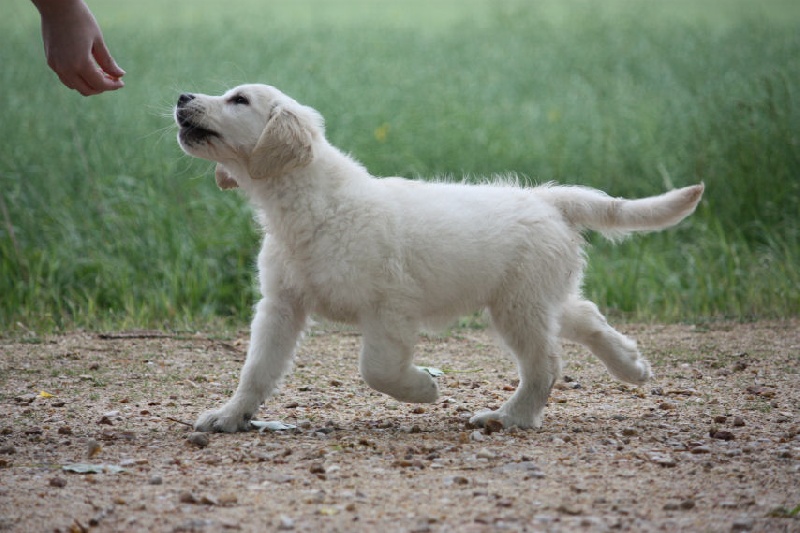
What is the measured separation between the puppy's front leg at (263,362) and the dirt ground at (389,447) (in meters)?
0.14

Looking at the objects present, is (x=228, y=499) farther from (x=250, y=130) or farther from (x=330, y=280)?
(x=250, y=130)

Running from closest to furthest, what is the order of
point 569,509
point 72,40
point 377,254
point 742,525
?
point 742,525 < point 569,509 < point 72,40 < point 377,254

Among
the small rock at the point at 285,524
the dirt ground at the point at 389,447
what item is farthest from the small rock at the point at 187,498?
the small rock at the point at 285,524

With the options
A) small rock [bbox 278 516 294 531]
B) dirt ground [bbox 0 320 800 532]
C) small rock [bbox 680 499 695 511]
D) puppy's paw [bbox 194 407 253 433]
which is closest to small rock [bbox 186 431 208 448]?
dirt ground [bbox 0 320 800 532]

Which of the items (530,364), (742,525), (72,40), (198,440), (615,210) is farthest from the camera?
(615,210)

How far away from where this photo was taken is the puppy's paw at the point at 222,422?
443 cm

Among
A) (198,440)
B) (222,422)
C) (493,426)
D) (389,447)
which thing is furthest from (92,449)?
(493,426)

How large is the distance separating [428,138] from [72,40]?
7044 millimetres

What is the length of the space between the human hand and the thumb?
4 centimetres

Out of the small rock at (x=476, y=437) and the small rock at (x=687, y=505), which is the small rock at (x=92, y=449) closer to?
the small rock at (x=476, y=437)

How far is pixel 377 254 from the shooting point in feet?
14.4

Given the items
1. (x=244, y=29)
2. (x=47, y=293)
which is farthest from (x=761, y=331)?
(x=244, y=29)

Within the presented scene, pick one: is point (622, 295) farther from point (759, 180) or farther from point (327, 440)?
point (327, 440)

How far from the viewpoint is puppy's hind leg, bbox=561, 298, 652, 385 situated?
197 inches
